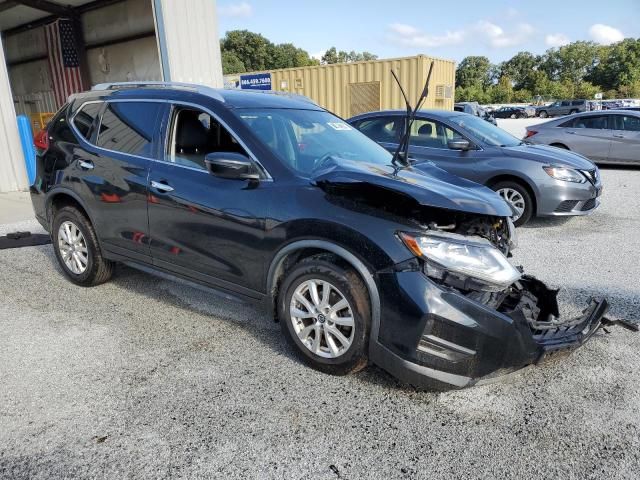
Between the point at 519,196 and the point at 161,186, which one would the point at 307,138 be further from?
the point at 519,196

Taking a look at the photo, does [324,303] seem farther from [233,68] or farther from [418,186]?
[233,68]

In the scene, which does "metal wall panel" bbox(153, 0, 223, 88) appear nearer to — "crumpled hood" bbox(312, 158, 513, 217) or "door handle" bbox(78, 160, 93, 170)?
"door handle" bbox(78, 160, 93, 170)

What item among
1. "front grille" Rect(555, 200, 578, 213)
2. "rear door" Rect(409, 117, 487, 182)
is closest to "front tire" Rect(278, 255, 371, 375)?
"rear door" Rect(409, 117, 487, 182)

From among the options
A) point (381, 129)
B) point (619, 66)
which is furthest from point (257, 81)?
point (619, 66)

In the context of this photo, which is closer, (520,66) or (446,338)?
(446,338)

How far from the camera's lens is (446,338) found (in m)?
2.54

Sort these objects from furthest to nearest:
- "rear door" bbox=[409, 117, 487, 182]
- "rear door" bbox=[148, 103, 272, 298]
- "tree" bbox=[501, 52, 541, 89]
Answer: "tree" bbox=[501, 52, 541, 89]
"rear door" bbox=[409, 117, 487, 182]
"rear door" bbox=[148, 103, 272, 298]

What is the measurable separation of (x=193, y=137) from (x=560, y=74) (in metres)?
109

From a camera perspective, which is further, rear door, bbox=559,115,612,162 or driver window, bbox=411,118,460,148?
rear door, bbox=559,115,612,162

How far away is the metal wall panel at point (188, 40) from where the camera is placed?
28.5ft

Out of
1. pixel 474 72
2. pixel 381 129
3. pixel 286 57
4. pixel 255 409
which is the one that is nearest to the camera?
pixel 255 409

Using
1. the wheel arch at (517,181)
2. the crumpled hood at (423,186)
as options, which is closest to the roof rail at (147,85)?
the crumpled hood at (423,186)

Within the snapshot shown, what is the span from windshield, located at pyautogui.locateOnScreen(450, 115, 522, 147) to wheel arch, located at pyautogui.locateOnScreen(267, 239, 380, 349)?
485 centimetres

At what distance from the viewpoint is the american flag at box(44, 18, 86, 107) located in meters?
15.0
